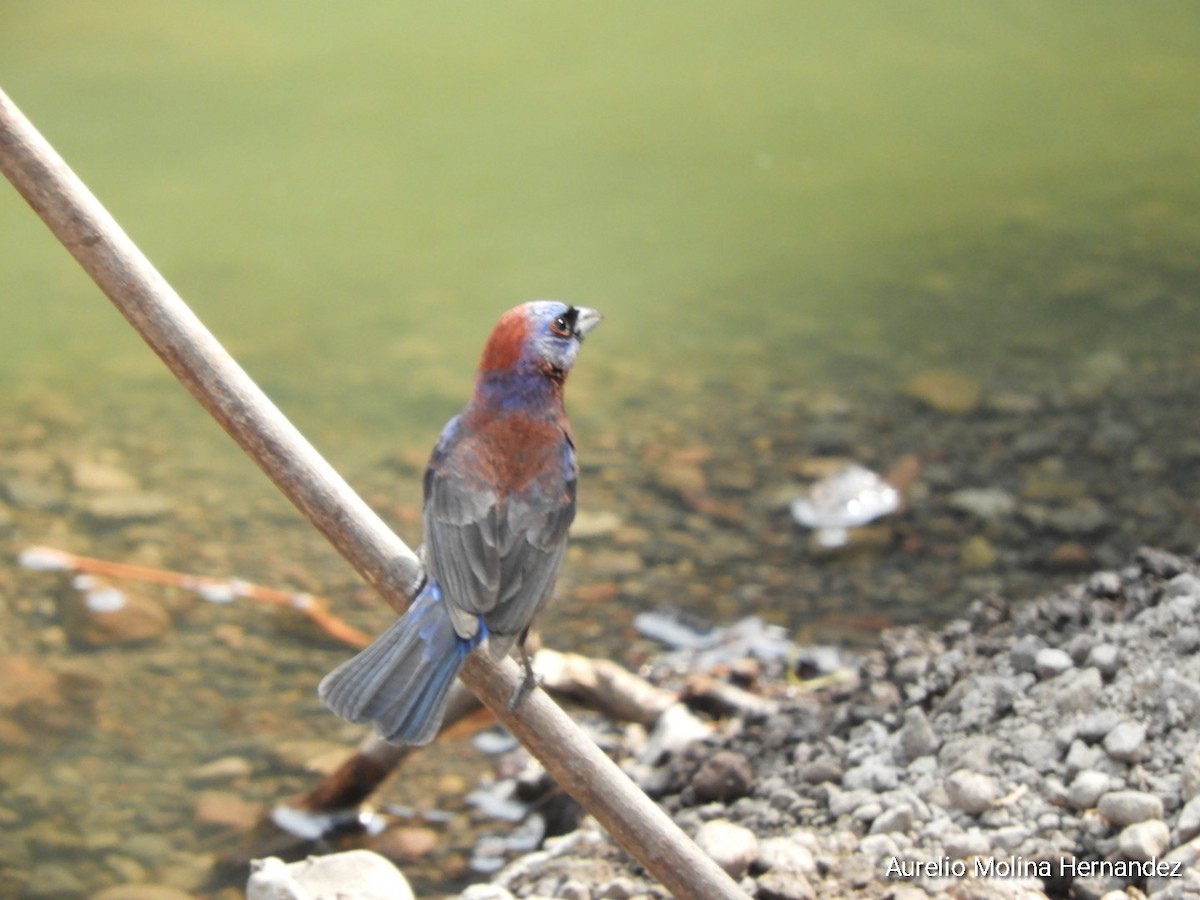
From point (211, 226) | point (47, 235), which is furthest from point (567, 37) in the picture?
point (47, 235)

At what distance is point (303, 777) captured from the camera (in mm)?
4805

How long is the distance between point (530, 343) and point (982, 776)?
1531 mm

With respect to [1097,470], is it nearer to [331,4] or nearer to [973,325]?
[973,325]

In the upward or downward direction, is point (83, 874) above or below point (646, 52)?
below

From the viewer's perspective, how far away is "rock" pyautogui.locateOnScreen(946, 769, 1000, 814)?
3342mm

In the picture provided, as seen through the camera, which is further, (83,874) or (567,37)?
(567,37)

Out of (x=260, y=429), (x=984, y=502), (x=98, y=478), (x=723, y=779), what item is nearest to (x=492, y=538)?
(x=260, y=429)

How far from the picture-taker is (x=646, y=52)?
11789mm

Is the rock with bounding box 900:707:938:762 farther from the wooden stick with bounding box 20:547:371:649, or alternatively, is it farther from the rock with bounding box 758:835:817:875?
the wooden stick with bounding box 20:547:371:649

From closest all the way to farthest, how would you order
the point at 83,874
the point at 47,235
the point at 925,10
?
the point at 83,874, the point at 47,235, the point at 925,10

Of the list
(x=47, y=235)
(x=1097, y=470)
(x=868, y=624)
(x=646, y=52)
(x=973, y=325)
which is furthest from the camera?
(x=646, y=52)

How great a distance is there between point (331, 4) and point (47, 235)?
13.2 feet

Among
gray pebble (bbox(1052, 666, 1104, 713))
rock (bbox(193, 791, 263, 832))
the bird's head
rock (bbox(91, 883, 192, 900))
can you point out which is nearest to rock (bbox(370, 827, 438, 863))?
rock (bbox(193, 791, 263, 832))

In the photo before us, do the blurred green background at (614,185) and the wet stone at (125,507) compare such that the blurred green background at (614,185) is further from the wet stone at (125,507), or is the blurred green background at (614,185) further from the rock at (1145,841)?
the rock at (1145,841)
